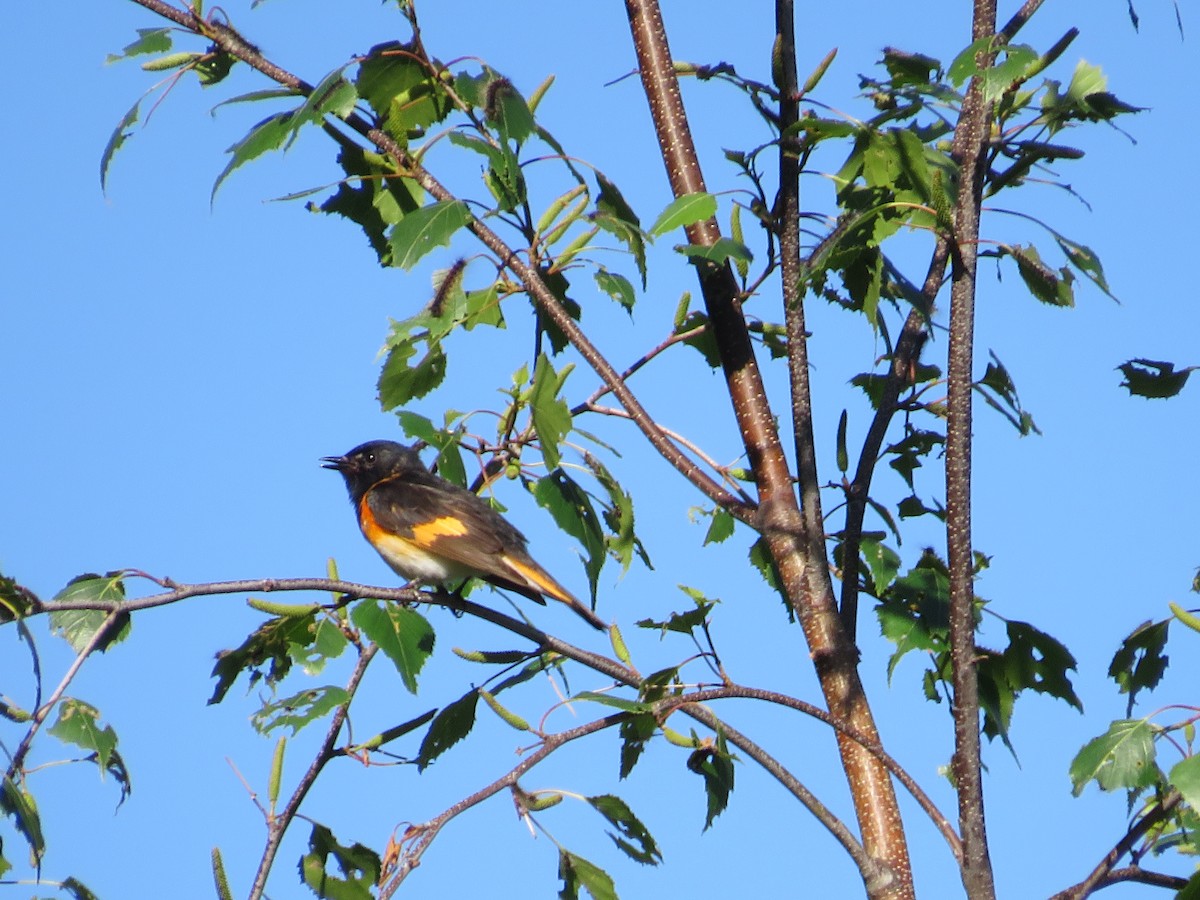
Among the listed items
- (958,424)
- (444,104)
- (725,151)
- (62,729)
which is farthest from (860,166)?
(62,729)

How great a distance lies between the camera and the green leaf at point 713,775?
3156 millimetres

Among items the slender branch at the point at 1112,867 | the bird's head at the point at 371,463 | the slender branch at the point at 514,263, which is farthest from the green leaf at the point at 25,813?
the bird's head at the point at 371,463

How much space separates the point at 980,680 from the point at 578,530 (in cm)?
116

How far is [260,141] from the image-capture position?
3342mm

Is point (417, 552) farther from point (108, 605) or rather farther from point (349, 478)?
point (108, 605)

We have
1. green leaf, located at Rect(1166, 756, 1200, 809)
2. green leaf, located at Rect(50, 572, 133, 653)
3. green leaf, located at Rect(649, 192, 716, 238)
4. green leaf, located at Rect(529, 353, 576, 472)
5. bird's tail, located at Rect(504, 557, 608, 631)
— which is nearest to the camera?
green leaf, located at Rect(1166, 756, 1200, 809)

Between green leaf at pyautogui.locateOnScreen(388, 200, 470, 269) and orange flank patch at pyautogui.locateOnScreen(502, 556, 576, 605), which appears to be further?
orange flank patch at pyautogui.locateOnScreen(502, 556, 576, 605)

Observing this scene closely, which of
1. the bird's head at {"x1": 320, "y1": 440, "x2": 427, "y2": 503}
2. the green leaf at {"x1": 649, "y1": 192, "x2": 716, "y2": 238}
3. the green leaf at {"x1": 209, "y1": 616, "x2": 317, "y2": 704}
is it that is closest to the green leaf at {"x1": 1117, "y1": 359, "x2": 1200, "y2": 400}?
the green leaf at {"x1": 649, "y1": 192, "x2": 716, "y2": 238}

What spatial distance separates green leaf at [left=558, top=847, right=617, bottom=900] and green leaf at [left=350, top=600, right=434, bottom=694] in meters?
0.58

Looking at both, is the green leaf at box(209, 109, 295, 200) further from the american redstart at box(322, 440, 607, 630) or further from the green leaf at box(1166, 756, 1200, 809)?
the green leaf at box(1166, 756, 1200, 809)

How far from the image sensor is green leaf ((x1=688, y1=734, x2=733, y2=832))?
10.4 feet

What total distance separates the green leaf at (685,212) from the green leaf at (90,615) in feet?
4.91

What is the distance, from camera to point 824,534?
3363 mm

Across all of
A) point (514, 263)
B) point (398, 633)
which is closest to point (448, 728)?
point (398, 633)
